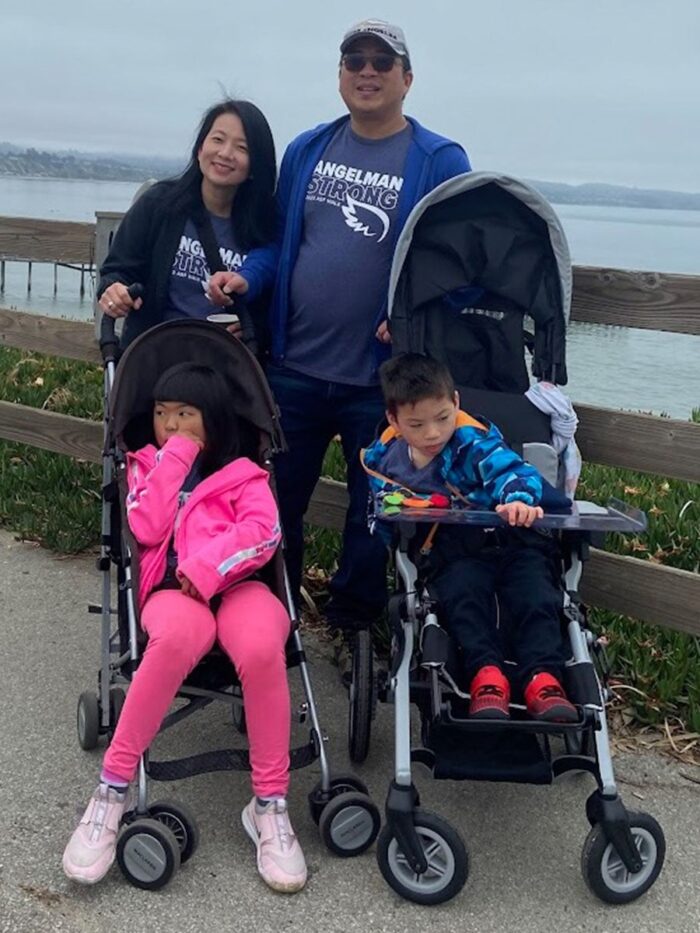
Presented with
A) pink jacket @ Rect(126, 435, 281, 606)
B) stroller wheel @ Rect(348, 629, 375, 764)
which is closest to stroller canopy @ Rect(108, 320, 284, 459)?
pink jacket @ Rect(126, 435, 281, 606)

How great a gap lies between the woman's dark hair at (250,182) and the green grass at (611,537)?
1792mm

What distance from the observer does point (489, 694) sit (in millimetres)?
3064

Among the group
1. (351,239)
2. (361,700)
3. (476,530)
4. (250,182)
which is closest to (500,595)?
(476,530)

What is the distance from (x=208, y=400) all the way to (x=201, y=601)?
696 millimetres

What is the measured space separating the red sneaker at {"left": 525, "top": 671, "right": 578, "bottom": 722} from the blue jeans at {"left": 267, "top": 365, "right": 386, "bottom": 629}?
130 cm

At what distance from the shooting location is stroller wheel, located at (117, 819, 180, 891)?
3.00 metres

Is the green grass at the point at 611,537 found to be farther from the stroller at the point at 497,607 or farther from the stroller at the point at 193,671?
the stroller at the point at 193,671

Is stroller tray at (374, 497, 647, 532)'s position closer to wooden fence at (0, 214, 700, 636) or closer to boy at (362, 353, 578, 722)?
boy at (362, 353, 578, 722)

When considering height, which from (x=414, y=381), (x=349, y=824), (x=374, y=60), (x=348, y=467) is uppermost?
(x=374, y=60)

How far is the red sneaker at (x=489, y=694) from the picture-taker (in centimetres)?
301

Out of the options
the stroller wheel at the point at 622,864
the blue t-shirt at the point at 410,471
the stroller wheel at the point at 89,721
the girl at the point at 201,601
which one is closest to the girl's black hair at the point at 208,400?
the girl at the point at 201,601

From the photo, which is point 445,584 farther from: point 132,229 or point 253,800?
point 132,229

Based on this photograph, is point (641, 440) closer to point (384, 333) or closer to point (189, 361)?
point (384, 333)

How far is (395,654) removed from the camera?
333 cm
